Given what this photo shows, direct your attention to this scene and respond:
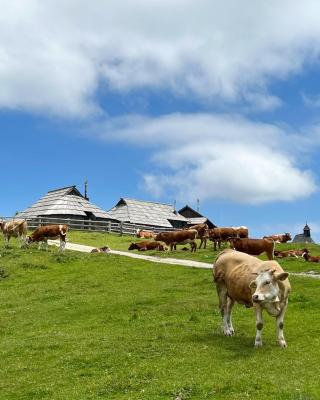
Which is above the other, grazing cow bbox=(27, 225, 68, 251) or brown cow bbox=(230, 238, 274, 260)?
grazing cow bbox=(27, 225, 68, 251)

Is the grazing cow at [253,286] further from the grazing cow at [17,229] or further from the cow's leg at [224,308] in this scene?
the grazing cow at [17,229]

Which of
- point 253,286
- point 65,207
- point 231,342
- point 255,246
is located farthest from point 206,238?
point 65,207

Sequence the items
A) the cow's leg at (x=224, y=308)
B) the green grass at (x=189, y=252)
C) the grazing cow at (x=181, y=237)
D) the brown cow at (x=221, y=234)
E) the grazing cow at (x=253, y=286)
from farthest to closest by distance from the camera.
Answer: the grazing cow at (x=181, y=237) < the brown cow at (x=221, y=234) < the green grass at (x=189, y=252) < the cow's leg at (x=224, y=308) < the grazing cow at (x=253, y=286)

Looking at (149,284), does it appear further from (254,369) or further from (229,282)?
(254,369)

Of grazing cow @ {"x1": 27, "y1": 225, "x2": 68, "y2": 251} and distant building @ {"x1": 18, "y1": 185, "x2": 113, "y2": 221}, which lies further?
distant building @ {"x1": 18, "y1": 185, "x2": 113, "y2": 221}

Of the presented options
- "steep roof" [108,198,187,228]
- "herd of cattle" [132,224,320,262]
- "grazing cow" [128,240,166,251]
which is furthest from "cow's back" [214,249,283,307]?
"steep roof" [108,198,187,228]

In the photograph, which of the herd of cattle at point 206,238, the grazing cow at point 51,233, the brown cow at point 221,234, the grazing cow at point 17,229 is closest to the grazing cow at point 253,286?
the herd of cattle at point 206,238

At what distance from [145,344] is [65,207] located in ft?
192

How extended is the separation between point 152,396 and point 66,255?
88.3 ft

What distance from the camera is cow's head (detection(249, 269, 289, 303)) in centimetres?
1336

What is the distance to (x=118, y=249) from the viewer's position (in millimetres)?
46094

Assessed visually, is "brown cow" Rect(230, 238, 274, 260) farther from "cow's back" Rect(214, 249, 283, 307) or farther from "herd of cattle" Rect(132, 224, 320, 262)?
"cow's back" Rect(214, 249, 283, 307)

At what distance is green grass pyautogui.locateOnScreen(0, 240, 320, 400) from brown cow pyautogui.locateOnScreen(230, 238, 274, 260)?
6.97 m

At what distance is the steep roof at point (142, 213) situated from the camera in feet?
282
